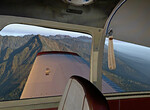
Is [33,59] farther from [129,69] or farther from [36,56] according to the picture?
[129,69]

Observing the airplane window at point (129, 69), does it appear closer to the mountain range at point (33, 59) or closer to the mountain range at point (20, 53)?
the mountain range at point (33, 59)

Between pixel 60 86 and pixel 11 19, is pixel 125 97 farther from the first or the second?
pixel 11 19

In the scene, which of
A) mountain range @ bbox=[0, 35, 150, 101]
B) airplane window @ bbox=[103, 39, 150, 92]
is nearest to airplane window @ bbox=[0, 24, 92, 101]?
mountain range @ bbox=[0, 35, 150, 101]

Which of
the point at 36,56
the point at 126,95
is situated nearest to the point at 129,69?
the point at 126,95

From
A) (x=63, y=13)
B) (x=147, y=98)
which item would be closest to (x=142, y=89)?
(x=147, y=98)

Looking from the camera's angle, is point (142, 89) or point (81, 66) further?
point (81, 66)

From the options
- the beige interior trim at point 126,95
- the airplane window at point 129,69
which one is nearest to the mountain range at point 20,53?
the airplane window at point 129,69
